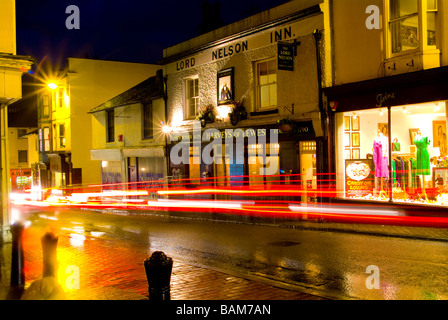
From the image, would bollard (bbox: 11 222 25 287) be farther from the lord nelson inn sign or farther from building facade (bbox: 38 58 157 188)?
building facade (bbox: 38 58 157 188)

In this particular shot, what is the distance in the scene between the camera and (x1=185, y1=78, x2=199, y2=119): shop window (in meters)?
22.7

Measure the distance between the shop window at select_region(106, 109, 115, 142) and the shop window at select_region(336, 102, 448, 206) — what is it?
18050 mm

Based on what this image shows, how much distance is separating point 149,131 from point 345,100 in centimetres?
1354

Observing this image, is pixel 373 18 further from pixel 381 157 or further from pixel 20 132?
pixel 20 132

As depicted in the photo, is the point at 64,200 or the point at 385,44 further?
the point at 64,200

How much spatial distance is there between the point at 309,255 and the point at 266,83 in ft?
32.8

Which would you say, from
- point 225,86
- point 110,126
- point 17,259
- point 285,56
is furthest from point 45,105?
point 17,259

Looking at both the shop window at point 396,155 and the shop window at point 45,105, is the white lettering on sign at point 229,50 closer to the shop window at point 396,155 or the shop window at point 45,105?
the shop window at point 396,155

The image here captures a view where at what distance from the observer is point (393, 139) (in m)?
14.4

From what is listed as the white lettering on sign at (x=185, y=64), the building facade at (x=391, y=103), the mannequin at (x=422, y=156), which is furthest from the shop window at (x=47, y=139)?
the mannequin at (x=422, y=156)

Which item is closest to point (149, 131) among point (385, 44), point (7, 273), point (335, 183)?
point (335, 183)

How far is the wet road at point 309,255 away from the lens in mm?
7402
